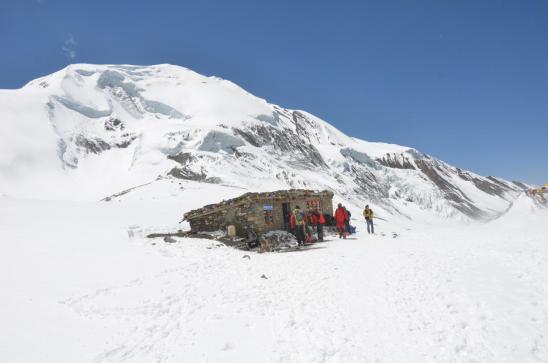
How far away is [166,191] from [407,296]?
3505cm

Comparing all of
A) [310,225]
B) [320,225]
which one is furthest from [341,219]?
[310,225]

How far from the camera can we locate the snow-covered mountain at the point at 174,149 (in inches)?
2264

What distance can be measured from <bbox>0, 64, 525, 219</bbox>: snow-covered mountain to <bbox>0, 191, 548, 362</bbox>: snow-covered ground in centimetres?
3016

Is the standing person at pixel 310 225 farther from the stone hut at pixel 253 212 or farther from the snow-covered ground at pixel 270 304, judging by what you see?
the snow-covered ground at pixel 270 304

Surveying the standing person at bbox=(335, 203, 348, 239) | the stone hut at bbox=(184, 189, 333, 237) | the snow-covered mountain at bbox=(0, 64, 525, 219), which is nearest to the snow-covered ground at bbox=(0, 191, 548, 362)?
the stone hut at bbox=(184, 189, 333, 237)

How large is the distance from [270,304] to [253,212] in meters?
12.1

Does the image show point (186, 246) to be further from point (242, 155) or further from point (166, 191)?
point (242, 155)

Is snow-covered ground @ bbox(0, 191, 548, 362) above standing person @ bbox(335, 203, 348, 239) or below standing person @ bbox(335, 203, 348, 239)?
below

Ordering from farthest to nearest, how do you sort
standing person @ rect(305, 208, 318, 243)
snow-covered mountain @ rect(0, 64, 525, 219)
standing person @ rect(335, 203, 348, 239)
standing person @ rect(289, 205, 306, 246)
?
1. snow-covered mountain @ rect(0, 64, 525, 219)
2. standing person @ rect(335, 203, 348, 239)
3. standing person @ rect(305, 208, 318, 243)
4. standing person @ rect(289, 205, 306, 246)

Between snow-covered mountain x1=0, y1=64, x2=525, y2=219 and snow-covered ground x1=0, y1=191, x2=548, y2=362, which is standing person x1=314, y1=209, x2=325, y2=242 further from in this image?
snow-covered mountain x1=0, y1=64, x2=525, y2=219

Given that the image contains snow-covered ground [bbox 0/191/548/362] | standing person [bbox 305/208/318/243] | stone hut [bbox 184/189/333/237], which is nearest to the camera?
snow-covered ground [bbox 0/191/548/362]

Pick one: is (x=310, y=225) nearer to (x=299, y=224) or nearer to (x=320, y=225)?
(x=320, y=225)

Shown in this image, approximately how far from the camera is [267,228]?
21.2 meters

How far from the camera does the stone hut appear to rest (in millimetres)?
20938
